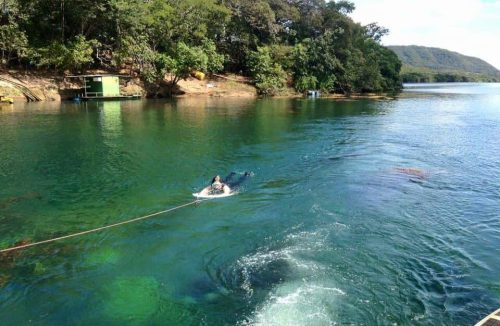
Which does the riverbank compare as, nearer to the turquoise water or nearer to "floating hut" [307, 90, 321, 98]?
"floating hut" [307, 90, 321, 98]

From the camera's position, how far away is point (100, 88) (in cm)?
6022

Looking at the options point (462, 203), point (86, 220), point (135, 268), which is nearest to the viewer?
point (135, 268)

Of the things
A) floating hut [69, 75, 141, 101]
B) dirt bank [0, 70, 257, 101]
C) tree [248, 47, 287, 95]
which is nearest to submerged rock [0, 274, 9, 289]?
floating hut [69, 75, 141, 101]

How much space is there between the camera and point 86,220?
52.4 feet

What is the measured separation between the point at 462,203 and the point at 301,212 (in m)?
7.32

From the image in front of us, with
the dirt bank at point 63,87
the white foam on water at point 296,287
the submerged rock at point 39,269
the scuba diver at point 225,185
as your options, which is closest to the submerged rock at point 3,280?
the submerged rock at point 39,269

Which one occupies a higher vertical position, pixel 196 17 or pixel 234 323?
pixel 196 17

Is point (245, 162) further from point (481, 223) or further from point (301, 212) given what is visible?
point (481, 223)

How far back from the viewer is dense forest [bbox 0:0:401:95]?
57719 mm

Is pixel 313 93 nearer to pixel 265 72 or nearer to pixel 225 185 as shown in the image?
pixel 265 72

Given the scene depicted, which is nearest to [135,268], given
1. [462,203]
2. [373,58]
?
[462,203]

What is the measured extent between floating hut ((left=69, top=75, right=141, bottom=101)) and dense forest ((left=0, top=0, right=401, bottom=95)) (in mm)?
3109

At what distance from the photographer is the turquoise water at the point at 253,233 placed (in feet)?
34.4

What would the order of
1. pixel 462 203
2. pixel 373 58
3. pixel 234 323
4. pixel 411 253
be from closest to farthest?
pixel 234 323 < pixel 411 253 < pixel 462 203 < pixel 373 58
